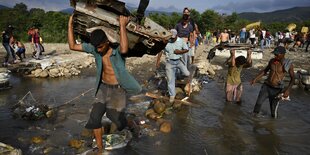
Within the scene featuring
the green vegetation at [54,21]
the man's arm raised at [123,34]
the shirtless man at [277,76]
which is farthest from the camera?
the green vegetation at [54,21]

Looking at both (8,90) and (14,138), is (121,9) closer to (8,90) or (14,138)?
(14,138)

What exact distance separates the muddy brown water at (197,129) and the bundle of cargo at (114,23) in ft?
5.71

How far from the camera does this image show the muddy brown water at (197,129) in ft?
15.0

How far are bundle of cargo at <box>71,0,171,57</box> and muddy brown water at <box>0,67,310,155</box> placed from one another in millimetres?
1739

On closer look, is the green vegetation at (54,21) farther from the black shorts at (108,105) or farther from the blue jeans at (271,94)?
the black shorts at (108,105)

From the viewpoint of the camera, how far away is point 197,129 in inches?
217

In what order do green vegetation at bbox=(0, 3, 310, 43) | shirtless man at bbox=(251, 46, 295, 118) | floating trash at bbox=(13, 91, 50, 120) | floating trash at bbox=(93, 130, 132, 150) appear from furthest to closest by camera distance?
green vegetation at bbox=(0, 3, 310, 43) → floating trash at bbox=(13, 91, 50, 120) → shirtless man at bbox=(251, 46, 295, 118) → floating trash at bbox=(93, 130, 132, 150)

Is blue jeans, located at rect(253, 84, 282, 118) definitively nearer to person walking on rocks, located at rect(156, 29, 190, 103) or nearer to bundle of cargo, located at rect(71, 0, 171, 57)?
person walking on rocks, located at rect(156, 29, 190, 103)

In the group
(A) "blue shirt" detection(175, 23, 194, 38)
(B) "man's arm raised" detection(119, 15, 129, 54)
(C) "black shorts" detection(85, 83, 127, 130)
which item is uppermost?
(A) "blue shirt" detection(175, 23, 194, 38)

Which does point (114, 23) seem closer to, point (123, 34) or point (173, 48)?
point (123, 34)

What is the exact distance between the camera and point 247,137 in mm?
5121

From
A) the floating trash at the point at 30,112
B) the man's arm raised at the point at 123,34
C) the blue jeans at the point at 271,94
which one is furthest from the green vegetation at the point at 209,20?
the man's arm raised at the point at 123,34

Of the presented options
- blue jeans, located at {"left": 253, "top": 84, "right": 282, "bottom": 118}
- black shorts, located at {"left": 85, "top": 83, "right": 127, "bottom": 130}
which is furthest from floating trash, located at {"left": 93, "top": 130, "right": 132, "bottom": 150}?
blue jeans, located at {"left": 253, "top": 84, "right": 282, "bottom": 118}

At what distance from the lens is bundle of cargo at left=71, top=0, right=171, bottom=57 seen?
3896 mm
